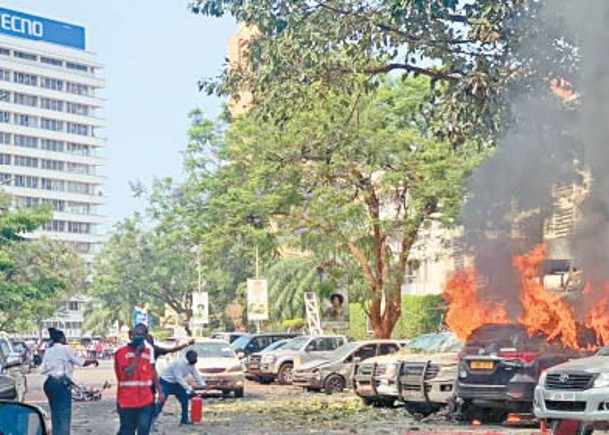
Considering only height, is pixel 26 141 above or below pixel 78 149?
below

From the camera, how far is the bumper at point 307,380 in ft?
90.5

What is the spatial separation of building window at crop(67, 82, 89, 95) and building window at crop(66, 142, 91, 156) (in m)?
7.15

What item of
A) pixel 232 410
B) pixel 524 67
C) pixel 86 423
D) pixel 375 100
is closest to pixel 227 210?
pixel 375 100

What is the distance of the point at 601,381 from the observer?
12.1m

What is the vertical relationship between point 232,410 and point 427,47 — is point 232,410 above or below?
below

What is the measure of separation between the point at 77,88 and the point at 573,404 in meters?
136

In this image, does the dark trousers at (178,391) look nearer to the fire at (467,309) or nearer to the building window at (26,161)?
the fire at (467,309)

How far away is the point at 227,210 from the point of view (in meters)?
33.1

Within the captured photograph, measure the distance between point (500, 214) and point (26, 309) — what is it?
3255cm

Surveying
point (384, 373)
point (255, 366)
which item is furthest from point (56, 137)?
point (384, 373)

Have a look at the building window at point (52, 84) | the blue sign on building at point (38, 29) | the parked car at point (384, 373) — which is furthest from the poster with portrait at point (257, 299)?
the building window at point (52, 84)

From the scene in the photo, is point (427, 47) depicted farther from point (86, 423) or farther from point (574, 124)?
point (86, 423)

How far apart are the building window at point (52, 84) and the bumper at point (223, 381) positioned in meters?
117

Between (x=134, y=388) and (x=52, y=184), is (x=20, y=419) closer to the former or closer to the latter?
(x=134, y=388)
